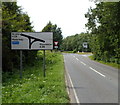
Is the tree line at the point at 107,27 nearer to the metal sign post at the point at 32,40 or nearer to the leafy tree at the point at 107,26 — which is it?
the leafy tree at the point at 107,26

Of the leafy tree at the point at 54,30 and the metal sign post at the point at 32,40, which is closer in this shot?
the metal sign post at the point at 32,40

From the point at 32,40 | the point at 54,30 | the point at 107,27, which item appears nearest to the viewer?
the point at 32,40

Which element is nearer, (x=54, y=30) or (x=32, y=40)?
(x=32, y=40)

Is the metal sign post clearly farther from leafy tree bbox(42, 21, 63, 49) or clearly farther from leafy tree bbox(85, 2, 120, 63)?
leafy tree bbox(42, 21, 63, 49)

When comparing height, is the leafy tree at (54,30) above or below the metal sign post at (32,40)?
above

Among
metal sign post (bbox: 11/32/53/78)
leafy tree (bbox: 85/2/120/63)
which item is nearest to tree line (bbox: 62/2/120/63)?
leafy tree (bbox: 85/2/120/63)

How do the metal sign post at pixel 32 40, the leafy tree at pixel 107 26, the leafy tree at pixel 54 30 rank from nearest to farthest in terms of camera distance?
the metal sign post at pixel 32 40 → the leafy tree at pixel 107 26 → the leafy tree at pixel 54 30

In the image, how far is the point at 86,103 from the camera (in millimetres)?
7938

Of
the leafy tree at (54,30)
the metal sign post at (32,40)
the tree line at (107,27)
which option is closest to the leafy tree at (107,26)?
the tree line at (107,27)

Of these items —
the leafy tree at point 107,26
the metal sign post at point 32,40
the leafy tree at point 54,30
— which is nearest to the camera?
the metal sign post at point 32,40

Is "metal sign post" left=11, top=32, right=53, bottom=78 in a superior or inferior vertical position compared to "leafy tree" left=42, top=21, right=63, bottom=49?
inferior

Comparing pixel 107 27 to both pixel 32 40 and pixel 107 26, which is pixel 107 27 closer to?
pixel 107 26

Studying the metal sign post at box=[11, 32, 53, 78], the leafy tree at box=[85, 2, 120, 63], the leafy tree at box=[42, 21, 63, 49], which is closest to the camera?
the metal sign post at box=[11, 32, 53, 78]

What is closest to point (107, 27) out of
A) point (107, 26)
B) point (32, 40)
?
point (107, 26)
